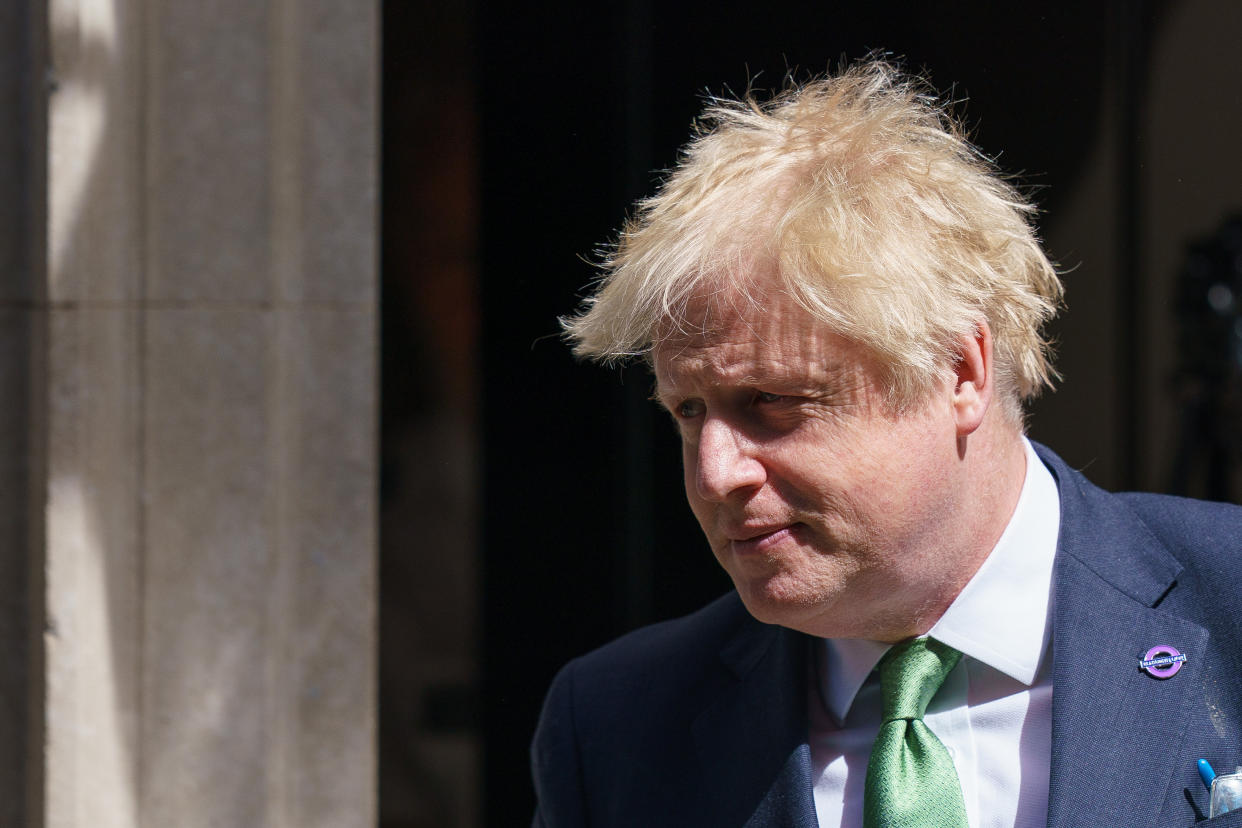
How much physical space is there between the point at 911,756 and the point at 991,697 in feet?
0.51

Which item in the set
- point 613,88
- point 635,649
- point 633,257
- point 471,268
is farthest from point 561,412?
point 633,257

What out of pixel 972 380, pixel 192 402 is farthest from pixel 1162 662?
pixel 192 402

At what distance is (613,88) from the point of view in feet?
12.9

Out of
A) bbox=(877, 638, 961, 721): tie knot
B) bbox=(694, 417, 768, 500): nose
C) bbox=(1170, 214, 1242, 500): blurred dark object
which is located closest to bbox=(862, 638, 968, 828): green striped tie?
bbox=(877, 638, 961, 721): tie knot

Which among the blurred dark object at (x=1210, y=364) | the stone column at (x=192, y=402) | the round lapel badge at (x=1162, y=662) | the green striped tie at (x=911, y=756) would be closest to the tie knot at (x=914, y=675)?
the green striped tie at (x=911, y=756)

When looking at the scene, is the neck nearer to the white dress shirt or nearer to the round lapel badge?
the white dress shirt

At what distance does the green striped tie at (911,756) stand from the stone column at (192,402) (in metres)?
1.89

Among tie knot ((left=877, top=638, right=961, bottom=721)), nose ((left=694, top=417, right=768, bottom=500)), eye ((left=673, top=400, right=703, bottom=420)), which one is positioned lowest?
tie knot ((left=877, top=638, right=961, bottom=721))

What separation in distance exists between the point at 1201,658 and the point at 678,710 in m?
0.78

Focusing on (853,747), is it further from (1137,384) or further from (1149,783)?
(1137,384)

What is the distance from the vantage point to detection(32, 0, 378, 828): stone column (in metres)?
3.04

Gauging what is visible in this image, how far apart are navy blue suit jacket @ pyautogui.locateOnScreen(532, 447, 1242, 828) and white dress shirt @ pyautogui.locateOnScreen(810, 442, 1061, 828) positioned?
0.05 metres

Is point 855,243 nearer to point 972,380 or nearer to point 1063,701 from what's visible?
point 972,380

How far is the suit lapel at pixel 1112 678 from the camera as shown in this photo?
5.15ft
